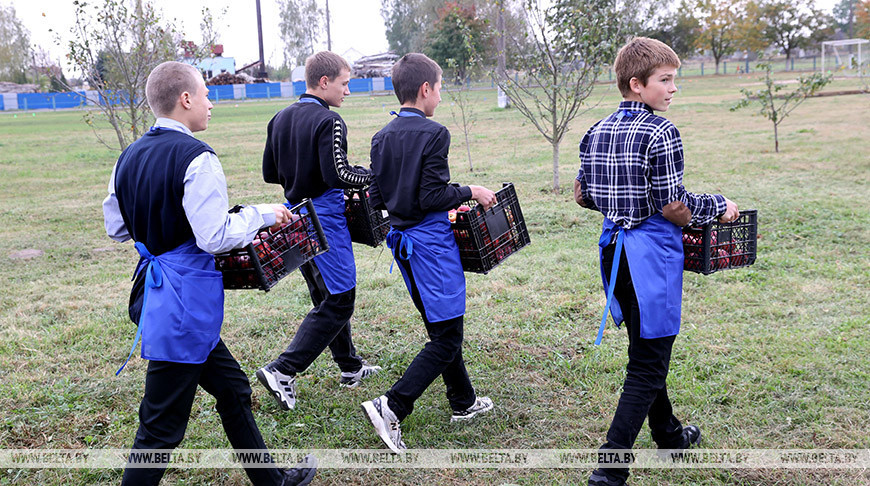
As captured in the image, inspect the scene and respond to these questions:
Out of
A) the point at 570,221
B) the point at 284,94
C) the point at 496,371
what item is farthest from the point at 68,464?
the point at 284,94

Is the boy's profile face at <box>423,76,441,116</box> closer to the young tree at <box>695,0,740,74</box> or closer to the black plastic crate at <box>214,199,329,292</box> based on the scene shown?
the black plastic crate at <box>214,199,329,292</box>

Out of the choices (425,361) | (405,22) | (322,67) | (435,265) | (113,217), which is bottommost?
(425,361)

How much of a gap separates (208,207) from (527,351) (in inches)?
110

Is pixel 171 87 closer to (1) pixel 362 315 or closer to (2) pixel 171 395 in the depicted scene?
(2) pixel 171 395

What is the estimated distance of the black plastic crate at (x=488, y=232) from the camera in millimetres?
3551

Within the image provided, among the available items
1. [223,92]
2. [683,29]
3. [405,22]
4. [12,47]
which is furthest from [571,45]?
[12,47]

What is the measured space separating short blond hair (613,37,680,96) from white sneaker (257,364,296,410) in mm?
2422

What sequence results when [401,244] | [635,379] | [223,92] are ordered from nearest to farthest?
[635,379] → [401,244] → [223,92]

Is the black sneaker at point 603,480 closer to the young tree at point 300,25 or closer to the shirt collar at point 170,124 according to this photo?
the shirt collar at point 170,124

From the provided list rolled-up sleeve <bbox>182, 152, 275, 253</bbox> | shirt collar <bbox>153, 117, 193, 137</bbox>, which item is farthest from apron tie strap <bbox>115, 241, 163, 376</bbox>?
shirt collar <bbox>153, 117, 193, 137</bbox>

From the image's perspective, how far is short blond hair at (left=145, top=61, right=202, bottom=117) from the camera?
8.98 feet

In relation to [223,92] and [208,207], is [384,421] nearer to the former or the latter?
[208,207]

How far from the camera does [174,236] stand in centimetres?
270

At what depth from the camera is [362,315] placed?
569 centimetres
